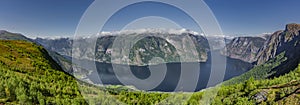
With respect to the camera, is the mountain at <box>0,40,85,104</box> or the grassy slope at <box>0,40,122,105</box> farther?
the grassy slope at <box>0,40,122,105</box>

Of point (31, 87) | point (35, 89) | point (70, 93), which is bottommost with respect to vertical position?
point (70, 93)

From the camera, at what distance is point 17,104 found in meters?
64.0

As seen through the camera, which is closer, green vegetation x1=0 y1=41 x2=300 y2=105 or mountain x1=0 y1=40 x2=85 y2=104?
mountain x1=0 y1=40 x2=85 y2=104

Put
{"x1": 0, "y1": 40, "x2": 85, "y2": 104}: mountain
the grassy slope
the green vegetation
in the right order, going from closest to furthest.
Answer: {"x1": 0, "y1": 40, "x2": 85, "y2": 104}: mountain
the grassy slope
the green vegetation

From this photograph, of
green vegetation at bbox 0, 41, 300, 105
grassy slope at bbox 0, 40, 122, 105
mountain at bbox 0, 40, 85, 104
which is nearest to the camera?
mountain at bbox 0, 40, 85, 104

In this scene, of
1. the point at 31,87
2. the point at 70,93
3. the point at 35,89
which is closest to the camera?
the point at 31,87

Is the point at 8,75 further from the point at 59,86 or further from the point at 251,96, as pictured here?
the point at 251,96

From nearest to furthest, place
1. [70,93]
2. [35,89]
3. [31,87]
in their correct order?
[31,87]
[35,89]
[70,93]

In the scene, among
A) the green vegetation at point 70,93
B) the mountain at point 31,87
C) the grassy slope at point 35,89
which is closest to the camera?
the mountain at point 31,87

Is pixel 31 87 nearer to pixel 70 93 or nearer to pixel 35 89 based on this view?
pixel 35 89

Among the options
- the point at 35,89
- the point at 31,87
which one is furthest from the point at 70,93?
the point at 31,87

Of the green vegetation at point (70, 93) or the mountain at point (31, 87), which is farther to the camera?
the green vegetation at point (70, 93)

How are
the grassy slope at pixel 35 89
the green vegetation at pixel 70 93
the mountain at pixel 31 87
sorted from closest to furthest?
the mountain at pixel 31 87 → the grassy slope at pixel 35 89 → the green vegetation at pixel 70 93

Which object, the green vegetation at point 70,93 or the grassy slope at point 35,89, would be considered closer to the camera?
the grassy slope at point 35,89
